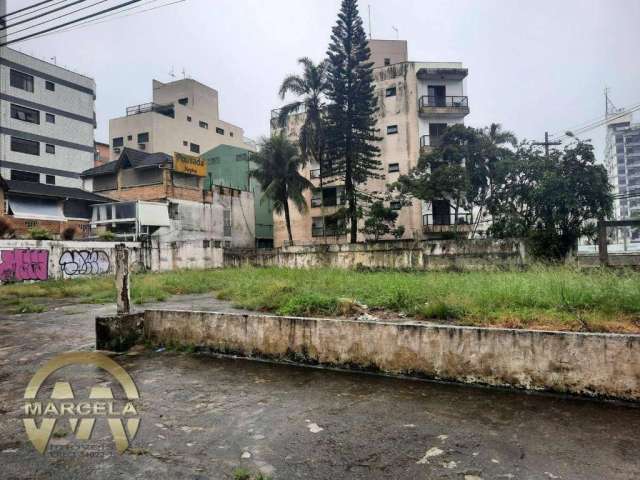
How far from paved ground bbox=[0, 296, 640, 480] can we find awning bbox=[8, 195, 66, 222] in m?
24.8

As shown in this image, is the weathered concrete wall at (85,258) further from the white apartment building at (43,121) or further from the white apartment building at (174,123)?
the white apartment building at (174,123)

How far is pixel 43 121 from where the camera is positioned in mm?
34125

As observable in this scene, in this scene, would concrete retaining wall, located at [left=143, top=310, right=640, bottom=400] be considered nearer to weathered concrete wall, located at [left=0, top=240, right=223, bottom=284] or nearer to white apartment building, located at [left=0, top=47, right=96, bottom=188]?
weathered concrete wall, located at [left=0, top=240, right=223, bottom=284]

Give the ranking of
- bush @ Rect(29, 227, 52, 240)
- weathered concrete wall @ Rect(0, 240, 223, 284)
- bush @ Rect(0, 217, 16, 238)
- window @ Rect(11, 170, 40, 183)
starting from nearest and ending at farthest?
weathered concrete wall @ Rect(0, 240, 223, 284), bush @ Rect(29, 227, 52, 240), bush @ Rect(0, 217, 16, 238), window @ Rect(11, 170, 40, 183)

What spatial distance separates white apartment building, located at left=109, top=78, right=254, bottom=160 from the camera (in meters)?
38.9

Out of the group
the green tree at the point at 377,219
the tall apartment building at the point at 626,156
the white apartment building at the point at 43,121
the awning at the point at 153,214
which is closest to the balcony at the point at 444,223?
the green tree at the point at 377,219

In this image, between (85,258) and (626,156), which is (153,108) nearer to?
(85,258)

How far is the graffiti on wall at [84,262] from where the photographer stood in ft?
62.1

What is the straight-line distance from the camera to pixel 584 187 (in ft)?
63.2

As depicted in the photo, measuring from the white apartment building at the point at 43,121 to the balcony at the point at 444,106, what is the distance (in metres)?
29.4

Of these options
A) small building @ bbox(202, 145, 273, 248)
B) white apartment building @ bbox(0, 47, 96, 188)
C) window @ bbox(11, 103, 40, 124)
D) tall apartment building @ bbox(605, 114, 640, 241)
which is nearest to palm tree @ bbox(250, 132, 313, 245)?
small building @ bbox(202, 145, 273, 248)

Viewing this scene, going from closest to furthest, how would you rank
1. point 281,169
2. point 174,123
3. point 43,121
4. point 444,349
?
point 444,349 → point 281,169 → point 43,121 → point 174,123

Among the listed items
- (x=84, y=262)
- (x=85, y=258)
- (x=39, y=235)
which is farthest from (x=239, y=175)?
(x=39, y=235)

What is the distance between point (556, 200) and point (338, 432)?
19387mm
